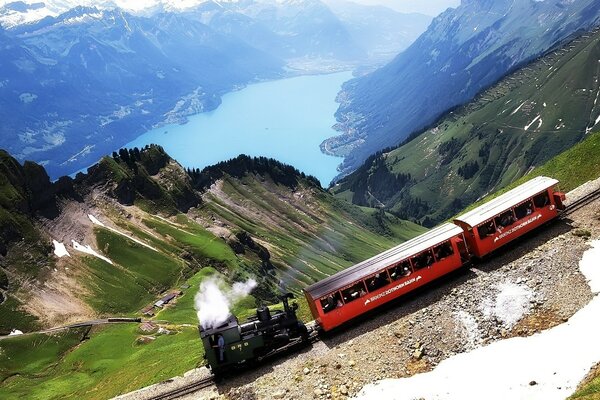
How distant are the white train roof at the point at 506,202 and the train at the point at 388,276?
7cm

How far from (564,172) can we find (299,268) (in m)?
126

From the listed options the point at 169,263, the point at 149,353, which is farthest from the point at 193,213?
the point at 149,353

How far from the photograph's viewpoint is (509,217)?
38.2 metres

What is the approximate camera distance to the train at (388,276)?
34062 millimetres

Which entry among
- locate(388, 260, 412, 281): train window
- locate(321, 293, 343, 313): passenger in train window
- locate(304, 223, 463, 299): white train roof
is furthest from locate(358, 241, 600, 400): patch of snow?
locate(304, 223, 463, 299): white train roof

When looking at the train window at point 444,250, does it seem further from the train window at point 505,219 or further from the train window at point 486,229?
the train window at point 505,219

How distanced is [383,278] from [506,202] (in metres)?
12.5

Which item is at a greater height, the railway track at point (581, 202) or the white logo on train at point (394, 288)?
the railway track at point (581, 202)

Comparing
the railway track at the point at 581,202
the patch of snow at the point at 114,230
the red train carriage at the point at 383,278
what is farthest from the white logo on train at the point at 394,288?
the patch of snow at the point at 114,230

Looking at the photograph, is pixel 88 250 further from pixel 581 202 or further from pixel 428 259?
pixel 581 202

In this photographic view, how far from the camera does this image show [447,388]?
27125mm

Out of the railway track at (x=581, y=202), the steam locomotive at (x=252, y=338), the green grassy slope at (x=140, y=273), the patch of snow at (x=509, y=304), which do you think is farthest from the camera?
the green grassy slope at (x=140, y=273)

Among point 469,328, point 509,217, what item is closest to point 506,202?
point 509,217

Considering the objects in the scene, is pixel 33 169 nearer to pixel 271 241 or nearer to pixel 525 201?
pixel 271 241
